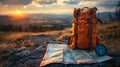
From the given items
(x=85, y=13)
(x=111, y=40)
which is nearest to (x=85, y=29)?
(x=85, y=13)

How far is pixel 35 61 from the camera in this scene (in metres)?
7.36

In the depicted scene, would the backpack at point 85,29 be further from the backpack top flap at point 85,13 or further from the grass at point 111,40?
the grass at point 111,40

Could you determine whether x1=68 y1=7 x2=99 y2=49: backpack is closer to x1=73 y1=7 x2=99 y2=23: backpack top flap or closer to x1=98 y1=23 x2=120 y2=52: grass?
x1=73 y1=7 x2=99 y2=23: backpack top flap

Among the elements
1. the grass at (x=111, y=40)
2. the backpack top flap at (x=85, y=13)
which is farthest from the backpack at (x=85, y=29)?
the grass at (x=111, y=40)

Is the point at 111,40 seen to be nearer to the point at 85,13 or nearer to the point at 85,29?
the point at 85,29

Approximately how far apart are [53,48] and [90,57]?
79.3 inches

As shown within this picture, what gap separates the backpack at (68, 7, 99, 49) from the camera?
8523mm

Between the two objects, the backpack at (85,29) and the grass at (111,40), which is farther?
the grass at (111,40)

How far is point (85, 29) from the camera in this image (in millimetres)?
8625

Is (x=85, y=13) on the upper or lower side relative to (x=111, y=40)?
upper

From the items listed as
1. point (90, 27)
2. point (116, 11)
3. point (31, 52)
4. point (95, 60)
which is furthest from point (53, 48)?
point (116, 11)

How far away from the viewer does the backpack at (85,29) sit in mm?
8523

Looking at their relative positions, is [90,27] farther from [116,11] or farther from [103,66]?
[116,11]

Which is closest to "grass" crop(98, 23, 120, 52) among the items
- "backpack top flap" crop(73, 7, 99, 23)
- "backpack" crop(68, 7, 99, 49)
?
"backpack" crop(68, 7, 99, 49)
